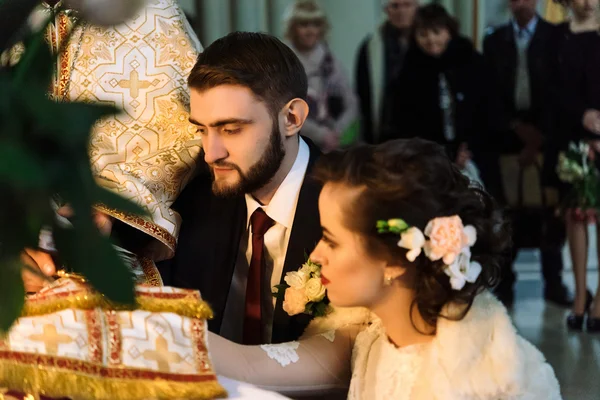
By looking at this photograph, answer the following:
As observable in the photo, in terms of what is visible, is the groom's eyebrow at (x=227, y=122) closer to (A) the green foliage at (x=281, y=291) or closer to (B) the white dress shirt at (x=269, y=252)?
(B) the white dress shirt at (x=269, y=252)

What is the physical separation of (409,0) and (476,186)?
3.95 metres

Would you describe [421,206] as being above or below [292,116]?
below

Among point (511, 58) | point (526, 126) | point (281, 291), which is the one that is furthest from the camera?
point (526, 126)

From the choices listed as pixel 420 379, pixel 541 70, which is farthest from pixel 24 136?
pixel 541 70

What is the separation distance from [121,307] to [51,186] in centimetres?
65

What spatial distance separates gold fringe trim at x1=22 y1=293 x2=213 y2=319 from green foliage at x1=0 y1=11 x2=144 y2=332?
57 cm

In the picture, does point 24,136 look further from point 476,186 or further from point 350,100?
point 350,100

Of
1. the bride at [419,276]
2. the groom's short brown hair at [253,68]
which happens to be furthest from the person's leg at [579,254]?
the bride at [419,276]

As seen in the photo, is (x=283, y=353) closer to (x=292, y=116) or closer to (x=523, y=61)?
(x=292, y=116)

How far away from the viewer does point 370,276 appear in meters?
1.67

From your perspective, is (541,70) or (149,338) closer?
(149,338)

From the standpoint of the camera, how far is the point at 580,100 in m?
5.00

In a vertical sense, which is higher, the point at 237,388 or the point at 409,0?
the point at 409,0

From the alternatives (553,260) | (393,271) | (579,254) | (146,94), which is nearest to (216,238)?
(146,94)
